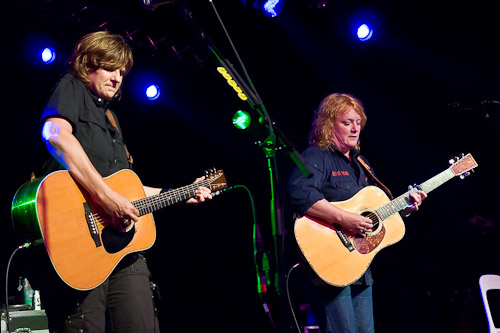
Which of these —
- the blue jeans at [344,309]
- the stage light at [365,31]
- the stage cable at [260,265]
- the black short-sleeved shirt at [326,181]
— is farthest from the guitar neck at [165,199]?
the stage light at [365,31]

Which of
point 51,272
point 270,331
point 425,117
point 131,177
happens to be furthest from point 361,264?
point 425,117

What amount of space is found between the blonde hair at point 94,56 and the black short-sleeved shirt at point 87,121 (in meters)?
0.09

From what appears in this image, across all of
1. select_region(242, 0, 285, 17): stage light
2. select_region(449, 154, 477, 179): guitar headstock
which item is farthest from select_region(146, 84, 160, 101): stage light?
select_region(449, 154, 477, 179): guitar headstock

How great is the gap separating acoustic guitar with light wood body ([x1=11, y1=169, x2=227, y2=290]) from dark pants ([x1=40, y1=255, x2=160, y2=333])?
66 millimetres

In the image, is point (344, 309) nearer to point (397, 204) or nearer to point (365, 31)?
point (397, 204)

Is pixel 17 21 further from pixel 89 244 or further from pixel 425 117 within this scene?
pixel 425 117

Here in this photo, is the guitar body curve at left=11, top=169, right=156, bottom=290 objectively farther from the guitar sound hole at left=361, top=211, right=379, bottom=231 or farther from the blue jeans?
the guitar sound hole at left=361, top=211, right=379, bottom=231

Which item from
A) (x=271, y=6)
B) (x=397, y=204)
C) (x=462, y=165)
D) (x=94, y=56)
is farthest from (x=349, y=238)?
(x=271, y=6)

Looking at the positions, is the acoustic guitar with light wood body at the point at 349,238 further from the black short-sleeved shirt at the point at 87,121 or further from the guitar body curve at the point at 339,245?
the black short-sleeved shirt at the point at 87,121

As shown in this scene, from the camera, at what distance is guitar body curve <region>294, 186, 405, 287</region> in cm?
342

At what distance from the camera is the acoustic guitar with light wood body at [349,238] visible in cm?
344

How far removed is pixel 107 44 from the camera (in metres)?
2.97

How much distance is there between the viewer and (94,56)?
9.62 ft

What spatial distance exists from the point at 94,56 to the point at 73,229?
1.02 m
